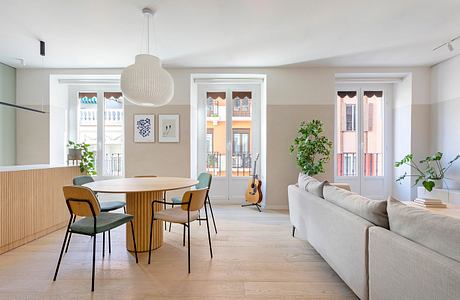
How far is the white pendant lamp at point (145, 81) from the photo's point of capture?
2.45 meters

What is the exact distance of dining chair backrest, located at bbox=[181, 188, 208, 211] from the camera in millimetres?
2314

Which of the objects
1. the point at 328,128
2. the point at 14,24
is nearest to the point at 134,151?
the point at 14,24

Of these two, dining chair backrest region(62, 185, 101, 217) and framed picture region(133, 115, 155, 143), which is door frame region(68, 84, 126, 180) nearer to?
framed picture region(133, 115, 155, 143)

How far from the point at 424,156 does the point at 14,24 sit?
6.98 meters

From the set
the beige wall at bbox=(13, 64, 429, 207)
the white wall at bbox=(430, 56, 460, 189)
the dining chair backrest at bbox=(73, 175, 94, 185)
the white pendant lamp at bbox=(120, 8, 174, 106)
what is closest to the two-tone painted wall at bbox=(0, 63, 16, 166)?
the beige wall at bbox=(13, 64, 429, 207)

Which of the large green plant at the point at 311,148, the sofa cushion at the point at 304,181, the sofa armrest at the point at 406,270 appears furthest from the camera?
the large green plant at the point at 311,148

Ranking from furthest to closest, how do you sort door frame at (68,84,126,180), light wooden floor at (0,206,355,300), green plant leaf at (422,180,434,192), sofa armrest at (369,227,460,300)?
door frame at (68,84,126,180), green plant leaf at (422,180,434,192), light wooden floor at (0,206,355,300), sofa armrest at (369,227,460,300)

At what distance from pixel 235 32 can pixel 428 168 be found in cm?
435

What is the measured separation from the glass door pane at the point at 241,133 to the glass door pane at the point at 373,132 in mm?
2524

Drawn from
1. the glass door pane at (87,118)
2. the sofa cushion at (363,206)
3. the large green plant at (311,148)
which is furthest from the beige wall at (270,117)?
the sofa cushion at (363,206)

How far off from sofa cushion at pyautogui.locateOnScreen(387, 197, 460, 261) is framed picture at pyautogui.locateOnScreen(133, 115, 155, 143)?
4200mm

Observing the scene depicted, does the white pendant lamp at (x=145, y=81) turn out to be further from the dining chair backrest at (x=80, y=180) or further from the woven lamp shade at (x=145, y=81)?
the dining chair backrest at (x=80, y=180)

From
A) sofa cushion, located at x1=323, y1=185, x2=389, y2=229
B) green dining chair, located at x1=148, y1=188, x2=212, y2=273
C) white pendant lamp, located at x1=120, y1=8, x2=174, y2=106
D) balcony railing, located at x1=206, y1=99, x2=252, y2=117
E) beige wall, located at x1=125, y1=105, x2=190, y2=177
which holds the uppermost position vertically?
balcony railing, located at x1=206, y1=99, x2=252, y2=117

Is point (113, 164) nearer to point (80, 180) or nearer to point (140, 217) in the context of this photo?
point (80, 180)
